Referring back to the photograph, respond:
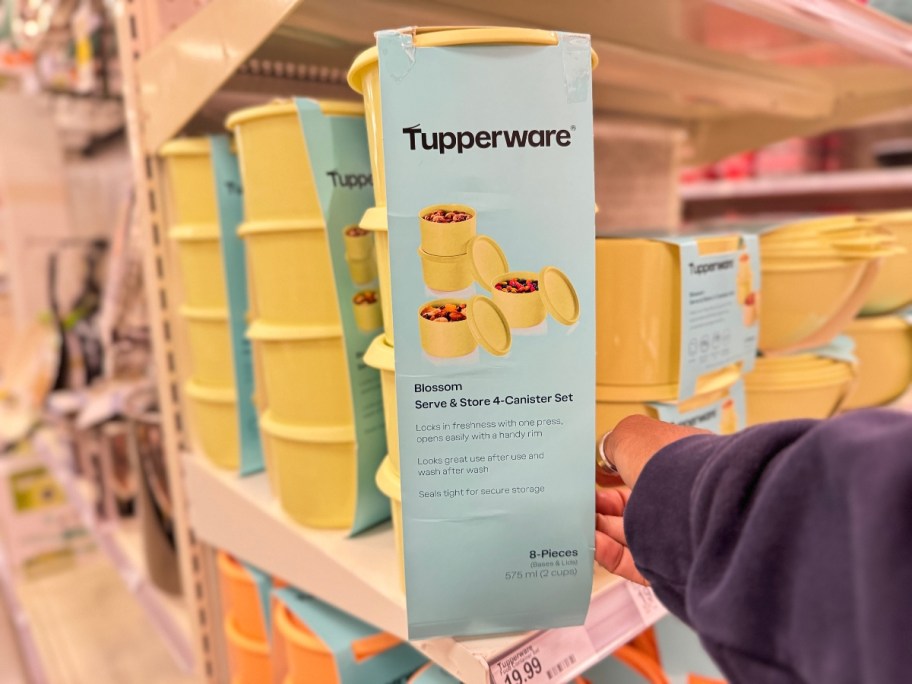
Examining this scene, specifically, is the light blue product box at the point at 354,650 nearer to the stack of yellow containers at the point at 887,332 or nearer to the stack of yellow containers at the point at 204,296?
the stack of yellow containers at the point at 204,296

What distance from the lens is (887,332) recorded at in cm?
108

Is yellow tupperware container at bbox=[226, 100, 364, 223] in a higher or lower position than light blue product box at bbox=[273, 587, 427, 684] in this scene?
higher

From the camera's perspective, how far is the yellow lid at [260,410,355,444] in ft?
2.60

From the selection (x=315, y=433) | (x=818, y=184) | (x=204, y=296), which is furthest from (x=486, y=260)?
(x=818, y=184)

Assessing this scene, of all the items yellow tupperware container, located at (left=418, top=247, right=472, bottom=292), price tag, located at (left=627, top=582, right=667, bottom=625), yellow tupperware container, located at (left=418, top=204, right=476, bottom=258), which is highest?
yellow tupperware container, located at (left=418, top=204, right=476, bottom=258)

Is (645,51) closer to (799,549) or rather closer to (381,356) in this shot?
(381,356)

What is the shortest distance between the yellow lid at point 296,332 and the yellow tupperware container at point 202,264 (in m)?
0.20

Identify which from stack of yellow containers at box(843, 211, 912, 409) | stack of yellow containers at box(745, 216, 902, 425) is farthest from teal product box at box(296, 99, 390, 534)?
stack of yellow containers at box(843, 211, 912, 409)

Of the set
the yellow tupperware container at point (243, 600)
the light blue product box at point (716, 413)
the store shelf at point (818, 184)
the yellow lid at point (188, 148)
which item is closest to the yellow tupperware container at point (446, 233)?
the light blue product box at point (716, 413)

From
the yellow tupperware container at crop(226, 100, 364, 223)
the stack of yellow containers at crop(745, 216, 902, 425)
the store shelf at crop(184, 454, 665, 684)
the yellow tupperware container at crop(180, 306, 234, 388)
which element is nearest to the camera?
the store shelf at crop(184, 454, 665, 684)

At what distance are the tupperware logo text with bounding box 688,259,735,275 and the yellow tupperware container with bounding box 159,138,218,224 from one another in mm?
643

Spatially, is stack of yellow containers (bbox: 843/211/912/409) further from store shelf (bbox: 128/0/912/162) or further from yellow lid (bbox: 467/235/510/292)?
yellow lid (bbox: 467/235/510/292)

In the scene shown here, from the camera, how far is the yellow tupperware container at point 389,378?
606 mm

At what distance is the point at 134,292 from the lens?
1.46 metres
